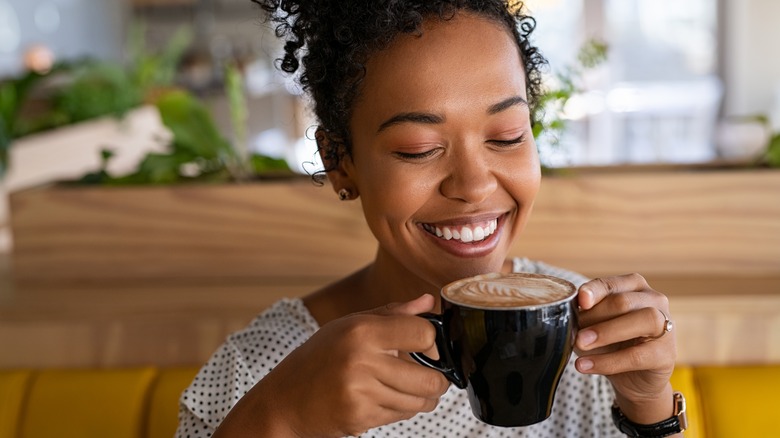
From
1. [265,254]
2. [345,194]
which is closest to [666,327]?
[345,194]

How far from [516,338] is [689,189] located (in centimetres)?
111

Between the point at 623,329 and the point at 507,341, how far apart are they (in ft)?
0.60

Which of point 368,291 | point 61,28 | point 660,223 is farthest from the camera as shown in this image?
point 61,28

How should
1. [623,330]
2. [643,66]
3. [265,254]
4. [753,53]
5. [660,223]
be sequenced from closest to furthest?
[623,330] < [660,223] < [265,254] < [753,53] < [643,66]

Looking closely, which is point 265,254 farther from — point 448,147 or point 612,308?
point 612,308

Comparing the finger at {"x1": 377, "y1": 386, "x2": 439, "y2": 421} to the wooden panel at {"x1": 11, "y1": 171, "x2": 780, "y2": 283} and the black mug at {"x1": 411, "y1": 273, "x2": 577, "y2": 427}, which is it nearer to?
the black mug at {"x1": 411, "y1": 273, "x2": 577, "y2": 427}

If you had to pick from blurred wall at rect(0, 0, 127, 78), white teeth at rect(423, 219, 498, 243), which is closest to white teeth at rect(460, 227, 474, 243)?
white teeth at rect(423, 219, 498, 243)

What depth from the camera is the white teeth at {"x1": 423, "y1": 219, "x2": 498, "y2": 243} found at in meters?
1.06

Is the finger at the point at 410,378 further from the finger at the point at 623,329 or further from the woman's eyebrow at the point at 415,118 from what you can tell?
the woman's eyebrow at the point at 415,118

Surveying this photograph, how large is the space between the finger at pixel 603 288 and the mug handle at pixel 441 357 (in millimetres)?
150

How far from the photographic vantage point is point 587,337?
90cm

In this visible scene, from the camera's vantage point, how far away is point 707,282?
1.74 meters

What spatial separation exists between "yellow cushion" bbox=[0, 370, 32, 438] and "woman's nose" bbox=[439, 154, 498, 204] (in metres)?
0.93

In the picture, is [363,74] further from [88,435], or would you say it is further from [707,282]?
[707,282]
